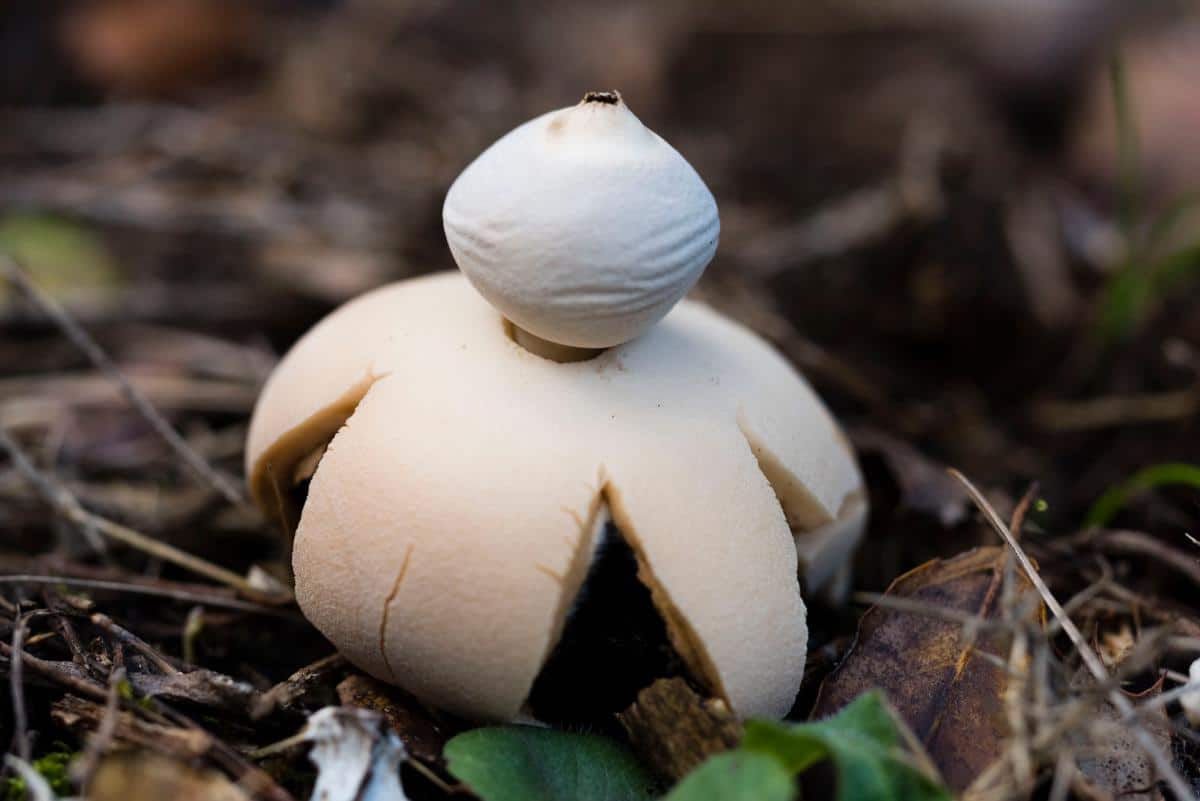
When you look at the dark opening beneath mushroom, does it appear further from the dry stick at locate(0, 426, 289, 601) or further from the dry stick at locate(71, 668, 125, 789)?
the dry stick at locate(0, 426, 289, 601)

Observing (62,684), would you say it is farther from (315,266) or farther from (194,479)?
(315,266)

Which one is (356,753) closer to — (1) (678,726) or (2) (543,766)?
(2) (543,766)

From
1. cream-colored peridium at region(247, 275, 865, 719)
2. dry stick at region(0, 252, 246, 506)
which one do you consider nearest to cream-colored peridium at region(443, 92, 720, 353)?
cream-colored peridium at region(247, 275, 865, 719)

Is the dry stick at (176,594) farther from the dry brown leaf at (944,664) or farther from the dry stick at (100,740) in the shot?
the dry brown leaf at (944,664)

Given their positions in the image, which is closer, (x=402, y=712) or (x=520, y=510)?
(x=520, y=510)

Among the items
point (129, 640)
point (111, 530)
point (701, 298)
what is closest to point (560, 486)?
point (129, 640)

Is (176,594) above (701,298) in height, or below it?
below

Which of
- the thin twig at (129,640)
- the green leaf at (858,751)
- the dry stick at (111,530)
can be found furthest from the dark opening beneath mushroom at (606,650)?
the dry stick at (111,530)
